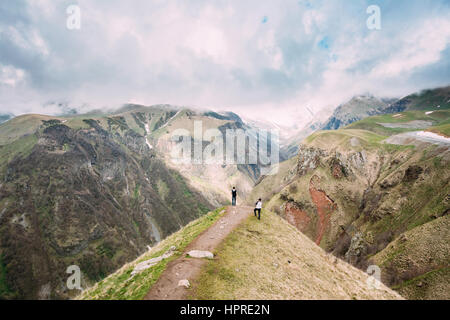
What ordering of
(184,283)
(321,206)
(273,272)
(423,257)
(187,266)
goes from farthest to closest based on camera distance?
(321,206) < (423,257) < (273,272) < (187,266) < (184,283)

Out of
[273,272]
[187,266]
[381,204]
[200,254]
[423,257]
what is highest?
[200,254]

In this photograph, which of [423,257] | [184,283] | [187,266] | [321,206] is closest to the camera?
[184,283]

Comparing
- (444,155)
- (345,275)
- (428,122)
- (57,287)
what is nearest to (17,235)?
(57,287)

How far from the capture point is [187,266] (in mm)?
15914

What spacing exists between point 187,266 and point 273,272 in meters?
6.85

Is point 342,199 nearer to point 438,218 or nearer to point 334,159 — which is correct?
point 334,159

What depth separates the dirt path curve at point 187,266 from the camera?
13.0 metres

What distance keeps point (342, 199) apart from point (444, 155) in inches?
1344

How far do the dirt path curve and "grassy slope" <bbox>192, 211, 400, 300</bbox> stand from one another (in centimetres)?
76

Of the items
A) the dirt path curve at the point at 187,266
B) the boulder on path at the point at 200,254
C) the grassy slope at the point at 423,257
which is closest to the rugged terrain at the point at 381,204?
the grassy slope at the point at 423,257

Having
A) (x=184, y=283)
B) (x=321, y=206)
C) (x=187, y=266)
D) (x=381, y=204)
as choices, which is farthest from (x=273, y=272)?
(x=321, y=206)

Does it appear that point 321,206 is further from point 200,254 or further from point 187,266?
point 187,266

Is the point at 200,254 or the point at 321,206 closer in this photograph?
the point at 200,254

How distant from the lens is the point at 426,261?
37.8 m
